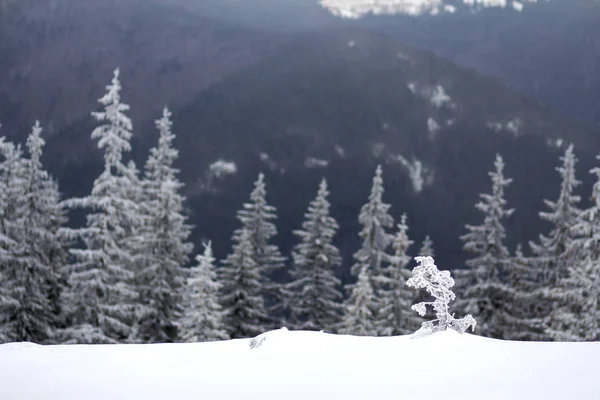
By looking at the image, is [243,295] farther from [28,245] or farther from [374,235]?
[28,245]

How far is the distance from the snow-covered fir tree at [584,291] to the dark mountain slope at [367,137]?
151 feet

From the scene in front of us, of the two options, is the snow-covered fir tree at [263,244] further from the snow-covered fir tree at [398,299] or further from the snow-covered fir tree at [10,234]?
the snow-covered fir tree at [10,234]

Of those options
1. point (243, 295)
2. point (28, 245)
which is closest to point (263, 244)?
point (243, 295)

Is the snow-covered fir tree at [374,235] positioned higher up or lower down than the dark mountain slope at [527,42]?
lower down

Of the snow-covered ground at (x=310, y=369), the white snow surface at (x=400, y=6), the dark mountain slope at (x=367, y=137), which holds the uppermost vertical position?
the white snow surface at (x=400, y=6)

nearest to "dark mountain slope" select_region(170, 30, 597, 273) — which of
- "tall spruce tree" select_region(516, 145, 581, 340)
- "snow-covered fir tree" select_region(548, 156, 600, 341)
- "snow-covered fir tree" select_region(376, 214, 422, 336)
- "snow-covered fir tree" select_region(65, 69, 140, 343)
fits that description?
"tall spruce tree" select_region(516, 145, 581, 340)

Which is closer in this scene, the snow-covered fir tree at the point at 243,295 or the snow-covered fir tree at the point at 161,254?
the snow-covered fir tree at the point at 161,254

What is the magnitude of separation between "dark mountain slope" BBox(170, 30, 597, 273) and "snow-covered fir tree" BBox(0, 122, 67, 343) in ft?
158

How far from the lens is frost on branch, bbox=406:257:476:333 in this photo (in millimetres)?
7579

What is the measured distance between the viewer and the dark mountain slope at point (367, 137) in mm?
93000

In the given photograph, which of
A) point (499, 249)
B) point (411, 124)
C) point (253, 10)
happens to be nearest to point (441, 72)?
point (411, 124)

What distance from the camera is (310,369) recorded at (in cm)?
613

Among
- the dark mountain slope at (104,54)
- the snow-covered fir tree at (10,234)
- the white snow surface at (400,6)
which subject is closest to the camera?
the snow-covered fir tree at (10,234)

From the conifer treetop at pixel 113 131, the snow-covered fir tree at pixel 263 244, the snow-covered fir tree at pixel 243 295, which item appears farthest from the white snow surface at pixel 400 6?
the conifer treetop at pixel 113 131
